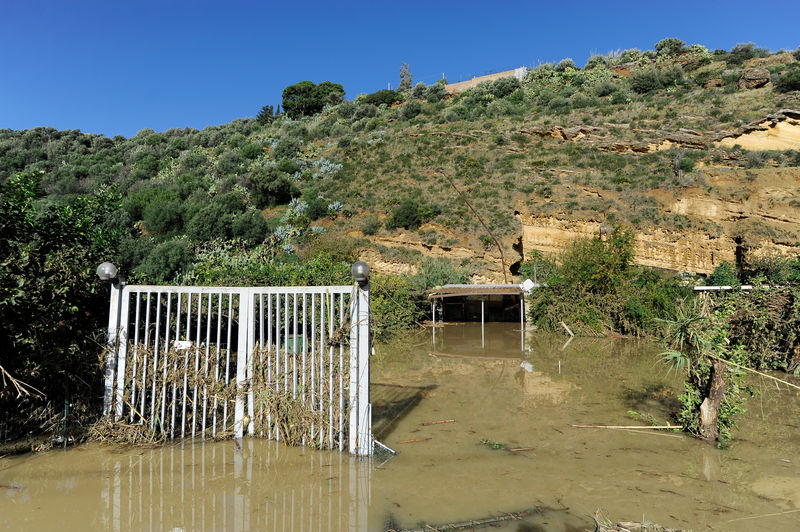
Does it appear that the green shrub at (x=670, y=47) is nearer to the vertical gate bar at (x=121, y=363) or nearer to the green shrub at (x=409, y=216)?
the green shrub at (x=409, y=216)

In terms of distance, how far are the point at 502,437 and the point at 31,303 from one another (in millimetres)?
5431

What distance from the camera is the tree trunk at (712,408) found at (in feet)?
18.4

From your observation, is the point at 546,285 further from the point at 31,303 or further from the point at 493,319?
the point at 31,303

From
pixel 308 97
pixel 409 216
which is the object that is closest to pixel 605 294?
pixel 409 216

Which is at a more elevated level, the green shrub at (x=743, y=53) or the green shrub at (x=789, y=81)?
the green shrub at (x=743, y=53)

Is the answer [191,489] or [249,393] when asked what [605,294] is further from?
[191,489]

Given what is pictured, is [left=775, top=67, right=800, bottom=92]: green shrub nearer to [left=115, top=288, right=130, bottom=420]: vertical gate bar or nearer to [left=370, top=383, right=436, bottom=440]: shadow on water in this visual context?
[left=370, top=383, right=436, bottom=440]: shadow on water

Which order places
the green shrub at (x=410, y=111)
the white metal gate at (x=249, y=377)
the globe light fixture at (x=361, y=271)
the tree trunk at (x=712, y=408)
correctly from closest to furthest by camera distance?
the globe light fixture at (x=361, y=271) < the white metal gate at (x=249, y=377) < the tree trunk at (x=712, y=408) < the green shrub at (x=410, y=111)

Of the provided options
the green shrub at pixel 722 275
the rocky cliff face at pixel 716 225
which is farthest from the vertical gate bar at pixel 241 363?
the green shrub at pixel 722 275

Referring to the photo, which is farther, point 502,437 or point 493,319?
point 493,319

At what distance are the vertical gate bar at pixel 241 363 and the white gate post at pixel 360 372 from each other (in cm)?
120

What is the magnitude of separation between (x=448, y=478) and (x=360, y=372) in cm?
135

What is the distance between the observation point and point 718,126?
26641mm

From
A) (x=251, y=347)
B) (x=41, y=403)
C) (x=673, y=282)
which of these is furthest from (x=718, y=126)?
(x=41, y=403)
